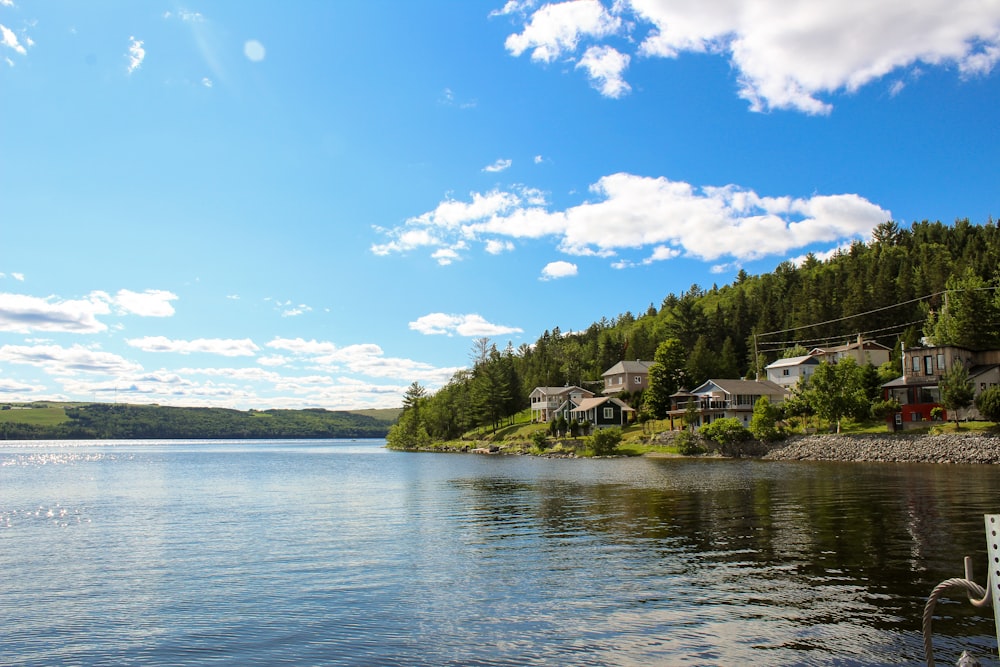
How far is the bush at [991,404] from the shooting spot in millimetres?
58478

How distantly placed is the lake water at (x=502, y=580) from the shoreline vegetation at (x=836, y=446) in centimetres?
2530

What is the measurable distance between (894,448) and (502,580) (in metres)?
58.3

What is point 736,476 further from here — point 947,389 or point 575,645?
point 575,645

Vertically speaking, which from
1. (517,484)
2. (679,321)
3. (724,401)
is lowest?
(517,484)

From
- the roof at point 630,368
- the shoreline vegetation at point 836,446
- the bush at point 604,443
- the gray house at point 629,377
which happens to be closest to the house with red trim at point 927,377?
the shoreline vegetation at point 836,446

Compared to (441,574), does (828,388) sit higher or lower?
higher

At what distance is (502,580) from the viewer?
18078 millimetres

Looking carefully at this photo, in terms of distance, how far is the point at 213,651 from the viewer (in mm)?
12859

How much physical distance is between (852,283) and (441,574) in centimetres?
12652

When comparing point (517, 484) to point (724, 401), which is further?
point (724, 401)

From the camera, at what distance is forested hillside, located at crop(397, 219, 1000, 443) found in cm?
10009

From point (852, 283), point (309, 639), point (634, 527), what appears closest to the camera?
point (309, 639)

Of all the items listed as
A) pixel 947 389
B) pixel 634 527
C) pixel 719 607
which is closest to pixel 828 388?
pixel 947 389

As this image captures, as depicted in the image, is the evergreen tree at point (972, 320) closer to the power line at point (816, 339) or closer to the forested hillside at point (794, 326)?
the forested hillside at point (794, 326)
